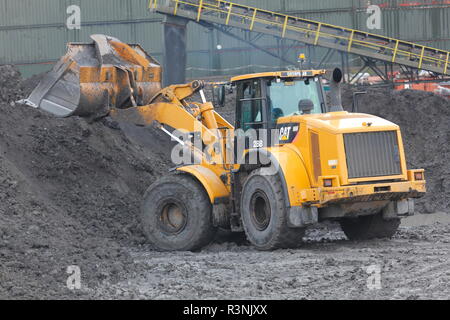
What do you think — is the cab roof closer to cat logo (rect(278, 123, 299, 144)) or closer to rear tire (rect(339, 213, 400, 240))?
cat logo (rect(278, 123, 299, 144))

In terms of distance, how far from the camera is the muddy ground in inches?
371

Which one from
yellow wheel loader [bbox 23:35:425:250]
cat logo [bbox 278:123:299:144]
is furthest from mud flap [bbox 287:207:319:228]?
cat logo [bbox 278:123:299:144]

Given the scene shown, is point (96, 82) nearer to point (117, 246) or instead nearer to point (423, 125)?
point (117, 246)

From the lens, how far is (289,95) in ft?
41.5

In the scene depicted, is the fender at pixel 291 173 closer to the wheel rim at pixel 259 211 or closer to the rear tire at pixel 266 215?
the rear tire at pixel 266 215

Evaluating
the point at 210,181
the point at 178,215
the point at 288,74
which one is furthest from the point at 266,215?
the point at 288,74

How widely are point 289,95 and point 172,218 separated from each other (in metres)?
2.75

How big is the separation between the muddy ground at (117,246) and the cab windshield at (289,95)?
2.10m

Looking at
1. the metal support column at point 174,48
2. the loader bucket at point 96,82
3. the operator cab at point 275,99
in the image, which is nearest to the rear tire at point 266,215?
the operator cab at point 275,99

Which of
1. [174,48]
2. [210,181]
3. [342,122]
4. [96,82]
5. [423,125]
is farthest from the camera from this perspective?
[174,48]

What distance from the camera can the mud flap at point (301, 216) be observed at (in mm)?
11773
